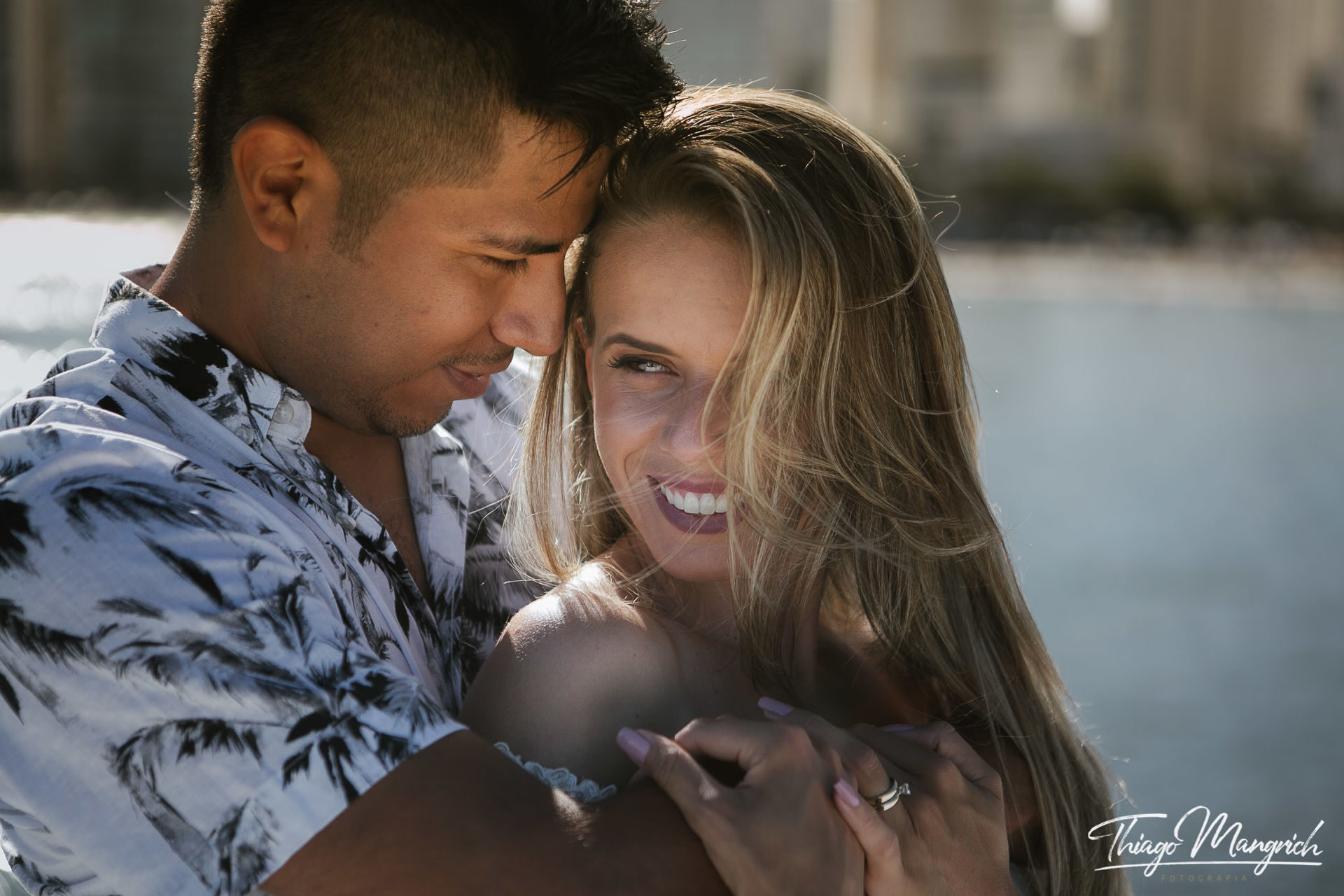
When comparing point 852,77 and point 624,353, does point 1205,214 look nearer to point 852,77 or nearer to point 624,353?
point 852,77

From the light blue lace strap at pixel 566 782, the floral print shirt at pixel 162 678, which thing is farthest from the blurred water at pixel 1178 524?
the floral print shirt at pixel 162 678

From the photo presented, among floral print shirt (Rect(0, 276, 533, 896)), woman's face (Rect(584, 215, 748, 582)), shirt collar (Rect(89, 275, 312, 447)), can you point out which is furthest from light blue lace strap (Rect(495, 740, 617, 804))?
shirt collar (Rect(89, 275, 312, 447))

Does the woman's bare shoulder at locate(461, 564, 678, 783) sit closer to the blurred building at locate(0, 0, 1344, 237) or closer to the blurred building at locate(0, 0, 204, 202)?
the blurred building at locate(0, 0, 1344, 237)

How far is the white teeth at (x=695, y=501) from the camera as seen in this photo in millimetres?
1771

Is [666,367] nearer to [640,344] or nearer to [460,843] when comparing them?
[640,344]

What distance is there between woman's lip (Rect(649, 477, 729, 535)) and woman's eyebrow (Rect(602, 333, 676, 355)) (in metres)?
0.17

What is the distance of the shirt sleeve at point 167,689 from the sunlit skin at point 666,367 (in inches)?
23.7

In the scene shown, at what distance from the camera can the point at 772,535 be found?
5.81 feet

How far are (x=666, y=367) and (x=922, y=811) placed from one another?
0.65m

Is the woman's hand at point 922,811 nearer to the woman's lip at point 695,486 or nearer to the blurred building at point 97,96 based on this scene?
the woman's lip at point 695,486

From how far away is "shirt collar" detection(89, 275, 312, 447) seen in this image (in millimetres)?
1528

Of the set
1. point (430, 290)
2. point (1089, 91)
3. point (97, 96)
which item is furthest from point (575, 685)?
point (1089, 91)

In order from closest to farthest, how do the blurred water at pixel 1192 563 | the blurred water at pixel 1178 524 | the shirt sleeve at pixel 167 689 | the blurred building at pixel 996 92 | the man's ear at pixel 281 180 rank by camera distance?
1. the shirt sleeve at pixel 167 689
2. the man's ear at pixel 281 180
3. the blurred water at pixel 1192 563
4. the blurred water at pixel 1178 524
5. the blurred building at pixel 996 92

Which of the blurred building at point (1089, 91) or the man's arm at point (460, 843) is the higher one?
the man's arm at point (460, 843)
